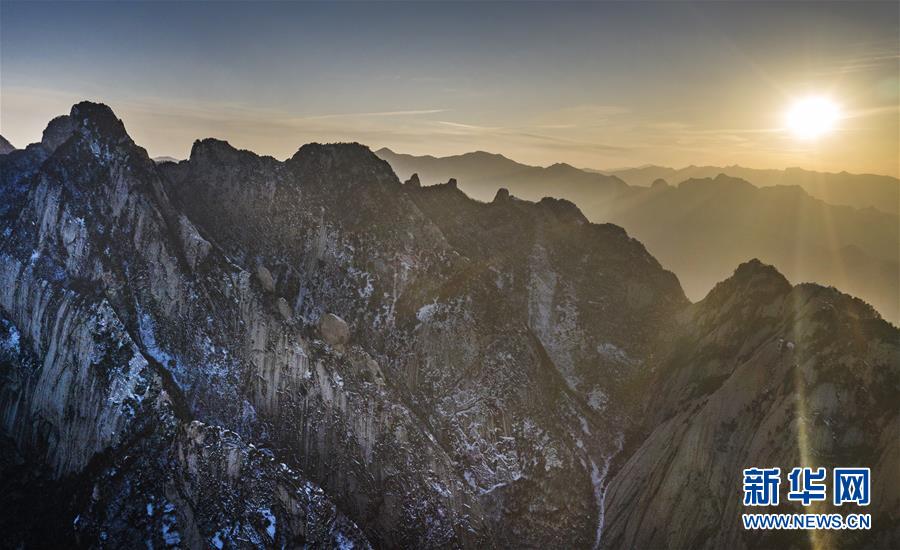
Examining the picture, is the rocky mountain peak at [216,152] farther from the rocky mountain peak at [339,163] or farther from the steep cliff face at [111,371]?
the steep cliff face at [111,371]

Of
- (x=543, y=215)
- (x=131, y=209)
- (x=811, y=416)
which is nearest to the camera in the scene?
(x=811, y=416)

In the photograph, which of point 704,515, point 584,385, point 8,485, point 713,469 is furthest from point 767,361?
point 8,485

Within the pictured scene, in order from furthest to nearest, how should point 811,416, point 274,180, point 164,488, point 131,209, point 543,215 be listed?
point 543,215 < point 274,180 < point 131,209 < point 811,416 < point 164,488

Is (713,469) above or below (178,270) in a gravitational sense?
below

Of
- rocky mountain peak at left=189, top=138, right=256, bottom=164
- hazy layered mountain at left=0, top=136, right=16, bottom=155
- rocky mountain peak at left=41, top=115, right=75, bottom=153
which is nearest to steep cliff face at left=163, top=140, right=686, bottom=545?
rocky mountain peak at left=189, top=138, right=256, bottom=164

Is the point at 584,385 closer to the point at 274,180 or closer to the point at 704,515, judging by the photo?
the point at 704,515

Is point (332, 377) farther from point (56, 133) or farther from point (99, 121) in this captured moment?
point (56, 133)
